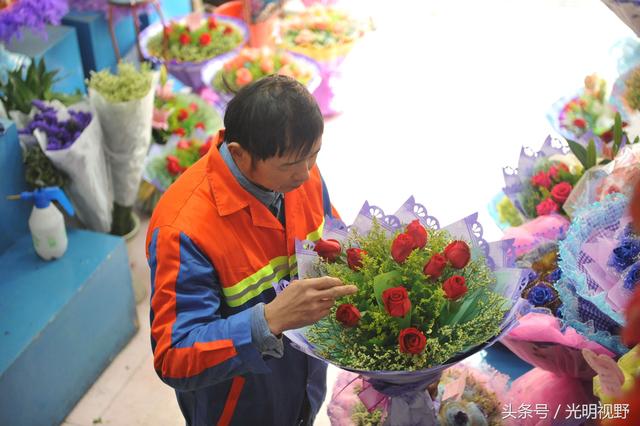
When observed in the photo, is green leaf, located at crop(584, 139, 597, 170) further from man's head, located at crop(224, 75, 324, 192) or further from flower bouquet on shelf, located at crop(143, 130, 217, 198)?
flower bouquet on shelf, located at crop(143, 130, 217, 198)

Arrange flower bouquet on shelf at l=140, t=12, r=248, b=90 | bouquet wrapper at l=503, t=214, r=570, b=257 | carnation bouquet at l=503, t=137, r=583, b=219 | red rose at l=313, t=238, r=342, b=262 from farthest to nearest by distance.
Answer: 1. flower bouquet on shelf at l=140, t=12, r=248, b=90
2. carnation bouquet at l=503, t=137, r=583, b=219
3. bouquet wrapper at l=503, t=214, r=570, b=257
4. red rose at l=313, t=238, r=342, b=262

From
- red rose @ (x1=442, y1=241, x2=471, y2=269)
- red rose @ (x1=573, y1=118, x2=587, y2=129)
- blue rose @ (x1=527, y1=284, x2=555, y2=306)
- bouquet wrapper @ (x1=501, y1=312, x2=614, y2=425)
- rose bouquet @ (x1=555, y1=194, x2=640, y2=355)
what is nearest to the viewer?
red rose @ (x1=442, y1=241, x2=471, y2=269)

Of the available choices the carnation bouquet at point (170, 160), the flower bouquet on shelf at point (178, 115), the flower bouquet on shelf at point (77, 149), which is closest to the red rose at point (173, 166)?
the carnation bouquet at point (170, 160)

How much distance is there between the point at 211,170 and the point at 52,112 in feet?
5.47

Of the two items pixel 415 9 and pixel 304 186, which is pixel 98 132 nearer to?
pixel 304 186

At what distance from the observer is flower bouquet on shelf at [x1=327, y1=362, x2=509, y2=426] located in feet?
6.45

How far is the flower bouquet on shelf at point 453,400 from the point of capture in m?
1.97

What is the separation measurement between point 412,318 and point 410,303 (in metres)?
0.08

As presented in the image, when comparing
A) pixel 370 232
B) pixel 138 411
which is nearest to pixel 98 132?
pixel 138 411

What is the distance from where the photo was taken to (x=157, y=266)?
168 centimetres

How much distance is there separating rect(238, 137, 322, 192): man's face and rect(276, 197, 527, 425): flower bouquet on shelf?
0.14m

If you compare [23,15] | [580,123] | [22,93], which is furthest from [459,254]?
[23,15]

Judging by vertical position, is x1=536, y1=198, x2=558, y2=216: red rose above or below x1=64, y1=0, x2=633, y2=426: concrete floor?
above

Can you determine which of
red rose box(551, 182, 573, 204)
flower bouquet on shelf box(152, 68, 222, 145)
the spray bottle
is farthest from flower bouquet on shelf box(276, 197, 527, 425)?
flower bouquet on shelf box(152, 68, 222, 145)
